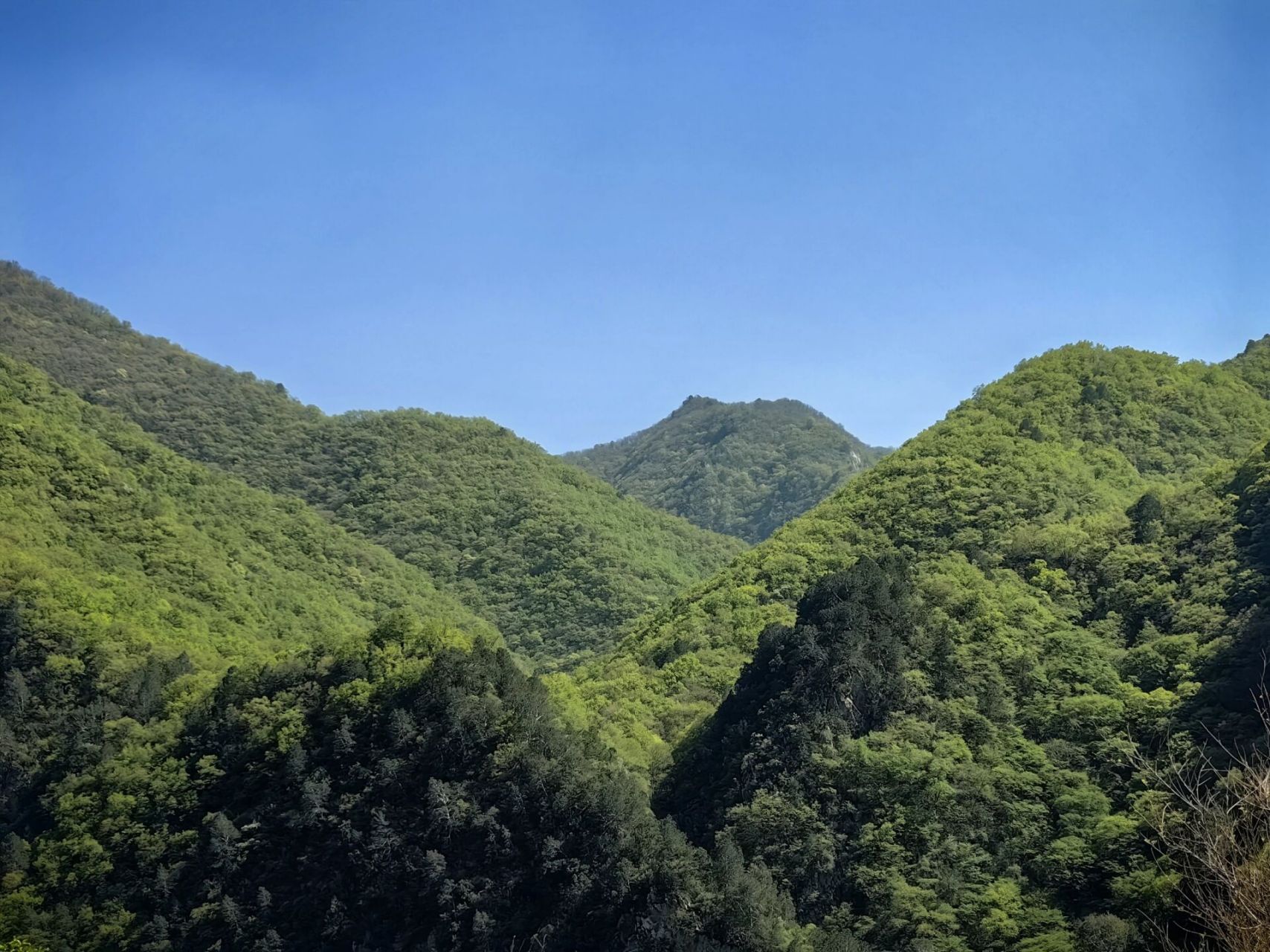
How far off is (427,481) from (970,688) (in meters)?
90.9

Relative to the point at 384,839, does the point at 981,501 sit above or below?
above

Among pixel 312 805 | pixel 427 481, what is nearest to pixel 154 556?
pixel 312 805

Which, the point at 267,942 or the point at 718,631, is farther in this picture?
the point at 718,631

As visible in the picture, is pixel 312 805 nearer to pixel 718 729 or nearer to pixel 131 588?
pixel 718 729

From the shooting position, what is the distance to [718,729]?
66125 mm

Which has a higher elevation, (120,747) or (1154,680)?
(1154,680)

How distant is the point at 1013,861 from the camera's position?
56.9 metres

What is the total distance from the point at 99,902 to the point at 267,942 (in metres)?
9.01

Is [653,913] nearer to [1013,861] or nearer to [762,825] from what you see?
[762,825]

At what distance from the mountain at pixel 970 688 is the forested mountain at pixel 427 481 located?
35081 mm

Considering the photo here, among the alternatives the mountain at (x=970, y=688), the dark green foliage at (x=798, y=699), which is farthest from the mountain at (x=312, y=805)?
the dark green foliage at (x=798, y=699)

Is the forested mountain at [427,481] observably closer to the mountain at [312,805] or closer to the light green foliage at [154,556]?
the light green foliage at [154,556]

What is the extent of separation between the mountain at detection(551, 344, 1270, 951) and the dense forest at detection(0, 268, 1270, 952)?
19 centimetres

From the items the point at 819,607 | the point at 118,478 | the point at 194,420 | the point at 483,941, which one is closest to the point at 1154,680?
the point at 819,607
